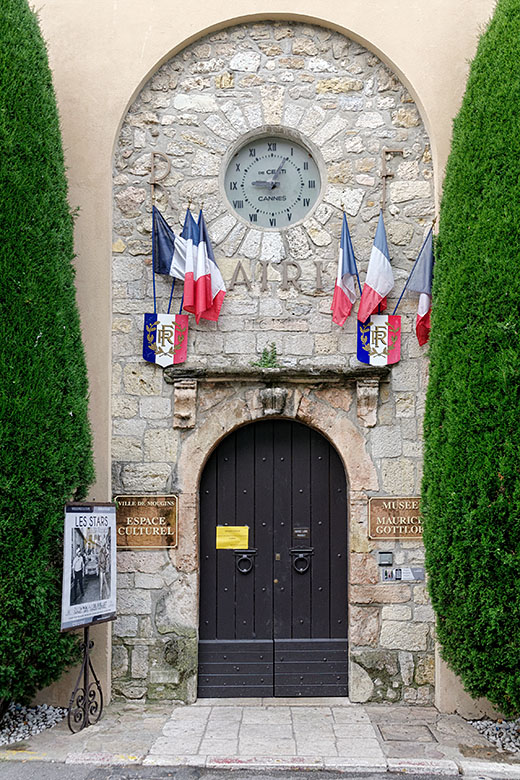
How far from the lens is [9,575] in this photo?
4.58 metres

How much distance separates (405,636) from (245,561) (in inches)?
51.0

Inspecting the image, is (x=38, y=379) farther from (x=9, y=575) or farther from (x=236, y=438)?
(x=236, y=438)

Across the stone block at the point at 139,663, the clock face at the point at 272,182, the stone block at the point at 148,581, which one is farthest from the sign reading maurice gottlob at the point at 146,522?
the clock face at the point at 272,182

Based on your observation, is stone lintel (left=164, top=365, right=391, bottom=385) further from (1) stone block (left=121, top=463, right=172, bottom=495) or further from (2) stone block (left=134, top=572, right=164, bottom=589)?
(2) stone block (left=134, top=572, right=164, bottom=589)

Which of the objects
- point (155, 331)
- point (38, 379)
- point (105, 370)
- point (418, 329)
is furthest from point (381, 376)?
point (38, 379)

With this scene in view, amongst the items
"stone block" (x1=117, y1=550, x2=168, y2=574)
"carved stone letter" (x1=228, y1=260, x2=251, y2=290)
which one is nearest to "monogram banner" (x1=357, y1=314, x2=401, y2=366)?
"carved stone letter" (x1=228, y1=260, x2=251, y2=290)

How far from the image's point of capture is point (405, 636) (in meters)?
5.47

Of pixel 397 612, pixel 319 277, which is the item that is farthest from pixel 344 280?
pixel 397 612

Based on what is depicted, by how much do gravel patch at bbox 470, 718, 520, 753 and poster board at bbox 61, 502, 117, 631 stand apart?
2.63m

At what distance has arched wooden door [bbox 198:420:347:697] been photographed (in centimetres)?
557

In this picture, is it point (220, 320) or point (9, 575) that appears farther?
point (220, 320)

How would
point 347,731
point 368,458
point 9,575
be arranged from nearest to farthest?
1. point 9,575
2. point 347,731
3. point 368,458

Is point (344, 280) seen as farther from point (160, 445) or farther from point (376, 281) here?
point (160, 445)

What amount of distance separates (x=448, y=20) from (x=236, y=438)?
3.68 metres
